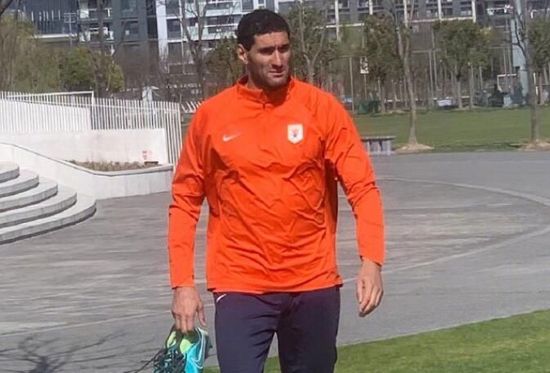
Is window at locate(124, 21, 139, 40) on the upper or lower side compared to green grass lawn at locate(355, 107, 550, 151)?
upper

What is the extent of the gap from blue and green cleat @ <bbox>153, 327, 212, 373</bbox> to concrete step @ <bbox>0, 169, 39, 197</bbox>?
62.9 feet

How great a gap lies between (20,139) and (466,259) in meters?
17.8

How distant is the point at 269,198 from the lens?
5.26 m

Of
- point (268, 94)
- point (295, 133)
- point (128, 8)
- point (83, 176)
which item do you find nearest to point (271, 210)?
point (295, 133)

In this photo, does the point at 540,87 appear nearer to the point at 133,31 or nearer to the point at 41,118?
the point at 133,31

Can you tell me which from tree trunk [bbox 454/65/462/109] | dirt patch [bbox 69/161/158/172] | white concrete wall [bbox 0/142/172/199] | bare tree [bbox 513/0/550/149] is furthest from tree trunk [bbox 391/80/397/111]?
white concrete wall [bbox 0/142/172/199]

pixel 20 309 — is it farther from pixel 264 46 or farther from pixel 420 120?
pixel 420 120

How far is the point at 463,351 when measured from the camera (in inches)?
379

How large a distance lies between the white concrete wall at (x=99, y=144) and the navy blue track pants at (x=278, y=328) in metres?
26.5

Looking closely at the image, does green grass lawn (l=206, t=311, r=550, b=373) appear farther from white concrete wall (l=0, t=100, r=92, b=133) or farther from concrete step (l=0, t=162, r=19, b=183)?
white concrete wall (l=0, t=100, r=92, b=133)

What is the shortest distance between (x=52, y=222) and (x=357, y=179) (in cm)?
1810

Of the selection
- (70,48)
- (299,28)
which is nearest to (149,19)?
(70,48)

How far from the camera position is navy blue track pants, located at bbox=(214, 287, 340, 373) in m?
5.29

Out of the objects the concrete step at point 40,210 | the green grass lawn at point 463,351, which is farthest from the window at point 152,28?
the green grass lawn at point 463,351
